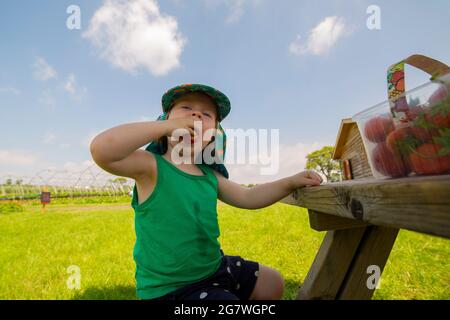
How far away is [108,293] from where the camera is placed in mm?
2484

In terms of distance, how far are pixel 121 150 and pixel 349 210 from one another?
81 cm

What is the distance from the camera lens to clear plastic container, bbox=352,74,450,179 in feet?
2.01

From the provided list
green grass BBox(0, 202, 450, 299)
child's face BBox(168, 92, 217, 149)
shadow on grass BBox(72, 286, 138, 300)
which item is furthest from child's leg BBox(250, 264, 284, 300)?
shadow on grass BBox(72, 286, 138, 300)

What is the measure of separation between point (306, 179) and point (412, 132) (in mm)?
649

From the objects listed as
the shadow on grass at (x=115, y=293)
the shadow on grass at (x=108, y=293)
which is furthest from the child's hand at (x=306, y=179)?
the shadow on grass at (x=108, y=293)

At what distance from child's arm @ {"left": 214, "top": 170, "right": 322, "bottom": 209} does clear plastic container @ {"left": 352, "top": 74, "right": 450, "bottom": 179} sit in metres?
0.44

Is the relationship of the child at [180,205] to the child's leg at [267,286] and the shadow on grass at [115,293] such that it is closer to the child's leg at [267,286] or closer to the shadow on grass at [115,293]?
the child's leg at [267,286]

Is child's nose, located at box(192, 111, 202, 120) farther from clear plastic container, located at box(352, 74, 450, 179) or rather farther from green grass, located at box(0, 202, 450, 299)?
green grass, located at box(0, 202, 450, 299)

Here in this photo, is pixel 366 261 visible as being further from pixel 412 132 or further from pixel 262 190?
pixel 412 132

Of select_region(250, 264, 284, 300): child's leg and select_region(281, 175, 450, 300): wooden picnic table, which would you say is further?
select_region(250, 264, 284, 300): child's leg

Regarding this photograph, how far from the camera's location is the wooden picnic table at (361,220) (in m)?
0.47

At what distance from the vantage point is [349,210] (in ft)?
2.52
